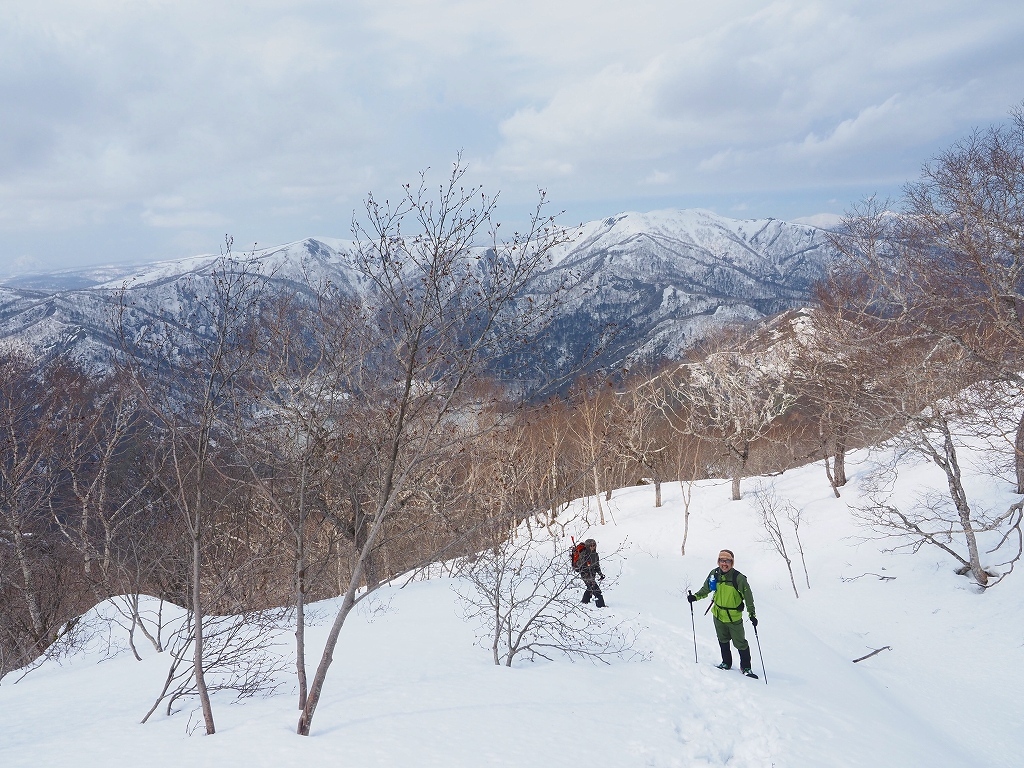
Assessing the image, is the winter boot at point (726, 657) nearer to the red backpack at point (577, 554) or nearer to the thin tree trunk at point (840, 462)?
the red backpack at point (577, 554)

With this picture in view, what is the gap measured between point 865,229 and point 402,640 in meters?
12.6

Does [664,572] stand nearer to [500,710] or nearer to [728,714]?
[728,714]

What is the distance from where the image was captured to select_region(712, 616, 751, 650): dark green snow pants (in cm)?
867

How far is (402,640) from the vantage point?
997cm

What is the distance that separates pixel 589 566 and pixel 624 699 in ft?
14.6

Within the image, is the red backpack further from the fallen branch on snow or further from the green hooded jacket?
the fallen branch on snow

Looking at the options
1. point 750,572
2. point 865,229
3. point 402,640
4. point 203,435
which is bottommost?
point 750,572

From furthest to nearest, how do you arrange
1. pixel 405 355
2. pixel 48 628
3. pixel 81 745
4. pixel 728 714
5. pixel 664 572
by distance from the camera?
pixel 664 572 < pixel 48 628 < pixel 728 714 < pixel 405 355 < pixel 81 745

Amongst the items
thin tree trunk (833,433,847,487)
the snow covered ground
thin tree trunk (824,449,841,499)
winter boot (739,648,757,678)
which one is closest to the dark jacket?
the snow covered ground

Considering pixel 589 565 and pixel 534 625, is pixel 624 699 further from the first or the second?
Answer: pixel 589 565

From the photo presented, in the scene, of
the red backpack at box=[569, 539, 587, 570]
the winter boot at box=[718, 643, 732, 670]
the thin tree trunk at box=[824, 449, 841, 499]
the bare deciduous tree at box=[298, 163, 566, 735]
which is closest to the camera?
the bare deciduous tree at box=[298, 163, 566, 735]

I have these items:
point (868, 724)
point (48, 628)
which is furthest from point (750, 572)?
point (48, 628)

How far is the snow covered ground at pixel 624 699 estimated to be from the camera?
17.7ft

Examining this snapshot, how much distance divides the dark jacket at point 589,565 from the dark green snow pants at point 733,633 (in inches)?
108
